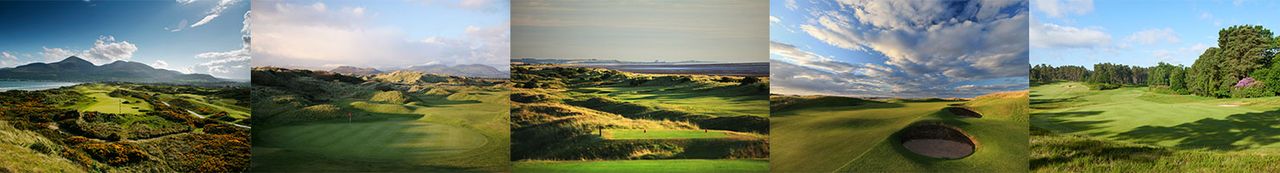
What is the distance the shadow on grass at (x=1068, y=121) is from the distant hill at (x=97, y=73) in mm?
8424

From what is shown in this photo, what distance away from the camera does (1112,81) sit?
7695 millimetres

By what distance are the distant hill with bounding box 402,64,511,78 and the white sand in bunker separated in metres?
4.25

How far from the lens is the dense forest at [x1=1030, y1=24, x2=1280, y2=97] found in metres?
7.38

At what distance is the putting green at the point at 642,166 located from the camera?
7.10 m

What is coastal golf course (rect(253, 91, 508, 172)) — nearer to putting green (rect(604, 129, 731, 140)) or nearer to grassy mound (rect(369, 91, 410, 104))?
grassy mound (rect(369, 91, 410, 104))

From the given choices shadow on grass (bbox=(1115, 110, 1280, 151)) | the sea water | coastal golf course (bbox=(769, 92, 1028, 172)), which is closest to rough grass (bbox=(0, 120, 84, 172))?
the sea water

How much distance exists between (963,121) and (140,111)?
8089 millimetres

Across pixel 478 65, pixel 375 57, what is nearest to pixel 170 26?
pixel 375 57

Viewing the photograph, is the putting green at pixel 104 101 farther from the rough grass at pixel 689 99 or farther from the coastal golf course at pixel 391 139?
the rough grass at pixel 689 99

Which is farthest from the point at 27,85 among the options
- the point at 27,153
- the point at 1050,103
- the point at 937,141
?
the point at 1050,103

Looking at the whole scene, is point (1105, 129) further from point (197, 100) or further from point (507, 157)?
point (197, 100)

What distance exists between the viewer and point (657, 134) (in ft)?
23.7

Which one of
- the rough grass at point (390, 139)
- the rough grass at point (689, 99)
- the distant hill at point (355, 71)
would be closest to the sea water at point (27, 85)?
the rough grass at point (390, 139)

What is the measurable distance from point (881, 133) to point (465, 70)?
4343 millimetres
